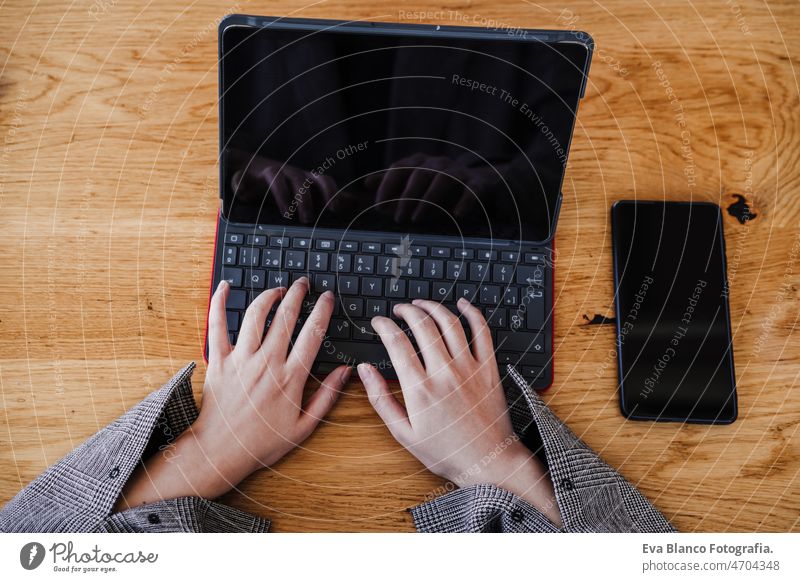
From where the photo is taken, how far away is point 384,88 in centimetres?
42

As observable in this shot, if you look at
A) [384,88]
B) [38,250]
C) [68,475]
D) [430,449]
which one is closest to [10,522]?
[68,475]

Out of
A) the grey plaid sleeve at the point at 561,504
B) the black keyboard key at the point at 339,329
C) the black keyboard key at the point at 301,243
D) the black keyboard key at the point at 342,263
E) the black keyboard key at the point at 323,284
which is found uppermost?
the black keyboard key at the point at 301,243

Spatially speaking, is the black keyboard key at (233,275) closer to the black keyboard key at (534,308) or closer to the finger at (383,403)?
the finger at (383,403)

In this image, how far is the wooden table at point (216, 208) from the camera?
452mm

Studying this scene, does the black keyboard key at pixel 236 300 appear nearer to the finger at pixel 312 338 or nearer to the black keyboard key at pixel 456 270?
the finger at pixel 312 338

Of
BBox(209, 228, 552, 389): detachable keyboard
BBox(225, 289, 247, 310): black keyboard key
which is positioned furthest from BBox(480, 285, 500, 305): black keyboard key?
BBox(225, 289, 247, 310): black keyboard key

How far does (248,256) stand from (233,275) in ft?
0.07

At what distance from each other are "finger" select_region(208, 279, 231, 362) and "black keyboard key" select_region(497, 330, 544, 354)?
0.77 ft

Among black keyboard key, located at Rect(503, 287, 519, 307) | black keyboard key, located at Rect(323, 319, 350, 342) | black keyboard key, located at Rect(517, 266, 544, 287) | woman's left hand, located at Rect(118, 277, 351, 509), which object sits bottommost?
woman's left hand, located at Rect(118, 277, 351, 509)

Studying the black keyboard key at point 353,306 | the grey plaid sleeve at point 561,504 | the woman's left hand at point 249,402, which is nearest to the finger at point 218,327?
the woman's left hand at point 249,402

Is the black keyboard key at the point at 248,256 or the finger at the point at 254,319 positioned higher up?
the black keyboard key at the point at 248,256

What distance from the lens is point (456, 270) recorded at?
19.0 inches

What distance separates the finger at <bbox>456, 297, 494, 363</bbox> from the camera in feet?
1.54

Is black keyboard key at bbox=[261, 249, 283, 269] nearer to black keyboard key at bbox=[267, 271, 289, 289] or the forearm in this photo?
black keyboard key at bbox=[267, 271, 289, 289]
